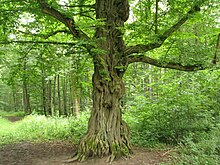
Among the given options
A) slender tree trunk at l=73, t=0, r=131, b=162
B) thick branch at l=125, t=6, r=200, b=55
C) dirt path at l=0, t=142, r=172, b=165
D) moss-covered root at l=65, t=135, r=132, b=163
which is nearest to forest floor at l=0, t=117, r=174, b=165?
dirt path at l=0, t=142, r=172, b=165

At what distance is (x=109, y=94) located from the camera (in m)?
6.55

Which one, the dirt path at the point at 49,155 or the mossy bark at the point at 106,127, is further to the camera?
the mossy bark at the point at 106,127

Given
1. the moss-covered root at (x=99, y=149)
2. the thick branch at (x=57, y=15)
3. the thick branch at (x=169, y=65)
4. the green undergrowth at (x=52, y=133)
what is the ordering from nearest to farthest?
1. the thick branch at (x=57, y=15)
2. the moss-covered root at (x=99, y=149)
3. the thick branch at (x=169, y=65)
4. the green undergrowth at (x=52, y=133)

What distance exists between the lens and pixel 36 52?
28.1 ft

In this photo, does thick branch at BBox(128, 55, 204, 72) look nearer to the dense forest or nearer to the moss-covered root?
the dense forest

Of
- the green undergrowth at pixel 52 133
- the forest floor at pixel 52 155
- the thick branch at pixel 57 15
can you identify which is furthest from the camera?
the green undergrowth at pixel 52 133

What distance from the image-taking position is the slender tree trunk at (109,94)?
20.7 ft

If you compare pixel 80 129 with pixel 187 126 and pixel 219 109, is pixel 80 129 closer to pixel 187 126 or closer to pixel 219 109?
pixel 187 126

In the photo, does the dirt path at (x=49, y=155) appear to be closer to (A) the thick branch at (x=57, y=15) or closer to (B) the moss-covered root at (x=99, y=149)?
(B) the moss-covered root at (x=99, y=149)

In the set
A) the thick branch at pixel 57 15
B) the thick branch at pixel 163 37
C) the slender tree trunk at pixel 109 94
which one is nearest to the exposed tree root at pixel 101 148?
the slender tree trunk at pixel 109 94

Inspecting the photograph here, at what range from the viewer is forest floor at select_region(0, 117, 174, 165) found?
6.02 m

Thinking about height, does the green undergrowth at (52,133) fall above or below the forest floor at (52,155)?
below

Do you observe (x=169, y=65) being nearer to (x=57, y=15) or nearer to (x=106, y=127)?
(x=106, y=127)

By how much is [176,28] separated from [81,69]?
145 inches
